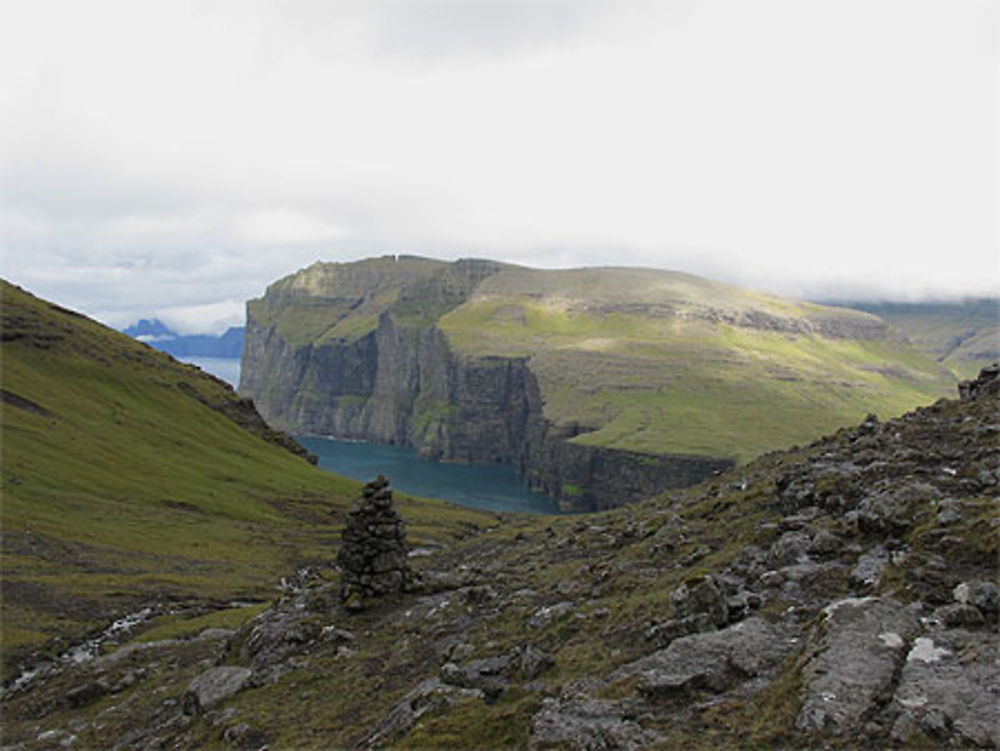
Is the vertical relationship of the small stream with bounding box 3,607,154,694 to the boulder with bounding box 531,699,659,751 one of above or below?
below

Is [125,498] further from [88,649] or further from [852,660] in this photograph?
[852,660]

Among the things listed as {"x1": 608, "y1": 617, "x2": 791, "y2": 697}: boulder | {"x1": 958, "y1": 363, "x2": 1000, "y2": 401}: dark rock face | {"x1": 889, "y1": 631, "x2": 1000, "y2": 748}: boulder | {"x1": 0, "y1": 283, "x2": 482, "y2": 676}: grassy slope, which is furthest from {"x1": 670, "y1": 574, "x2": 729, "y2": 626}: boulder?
{"x1": 0, "y1": 283, "x2": 482, "y2": 676}: grassy slope

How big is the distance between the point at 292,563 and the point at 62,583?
112 ft

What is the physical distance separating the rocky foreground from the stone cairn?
40cm

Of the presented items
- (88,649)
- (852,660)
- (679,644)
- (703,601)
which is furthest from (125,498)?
(852,660)

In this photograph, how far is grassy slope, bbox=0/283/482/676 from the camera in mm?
74000

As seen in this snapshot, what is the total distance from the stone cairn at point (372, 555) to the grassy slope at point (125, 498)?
109ft

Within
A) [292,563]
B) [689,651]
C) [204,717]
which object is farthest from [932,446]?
[292,563]

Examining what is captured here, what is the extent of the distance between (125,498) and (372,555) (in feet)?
349

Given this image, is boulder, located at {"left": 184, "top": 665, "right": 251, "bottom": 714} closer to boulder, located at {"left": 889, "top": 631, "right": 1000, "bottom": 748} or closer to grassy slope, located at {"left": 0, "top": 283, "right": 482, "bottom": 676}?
boulder, located at {"left": 889, "top": 631, "right": 1000, "bottom": 748}

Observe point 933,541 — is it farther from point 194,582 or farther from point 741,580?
point 194,582

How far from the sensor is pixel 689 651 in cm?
1659

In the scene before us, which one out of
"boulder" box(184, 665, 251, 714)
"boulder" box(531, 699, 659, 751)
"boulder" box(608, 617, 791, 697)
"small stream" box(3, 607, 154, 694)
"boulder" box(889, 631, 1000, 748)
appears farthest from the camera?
"small stream" box(3, 607, 154, 694)

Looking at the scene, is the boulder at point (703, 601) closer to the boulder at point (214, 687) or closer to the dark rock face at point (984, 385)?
the boulder at point (214, 687)
